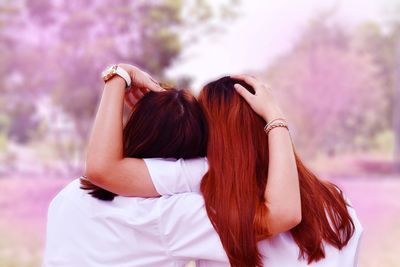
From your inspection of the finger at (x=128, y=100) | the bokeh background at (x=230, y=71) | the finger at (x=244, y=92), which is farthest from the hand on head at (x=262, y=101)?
the bokeh background at (x=230, y=71)

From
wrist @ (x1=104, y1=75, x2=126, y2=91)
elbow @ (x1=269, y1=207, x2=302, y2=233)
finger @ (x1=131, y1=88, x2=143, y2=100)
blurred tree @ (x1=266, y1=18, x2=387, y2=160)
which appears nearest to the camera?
elbow @ (x1=269, y1=207, x2=302, y2=233)

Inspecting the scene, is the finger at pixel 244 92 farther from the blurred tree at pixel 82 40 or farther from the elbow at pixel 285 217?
the blurred tree at pixel 82 40

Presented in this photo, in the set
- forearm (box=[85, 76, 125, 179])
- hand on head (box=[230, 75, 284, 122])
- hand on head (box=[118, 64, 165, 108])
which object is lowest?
forearm (box=[85, 76, 125, 179])

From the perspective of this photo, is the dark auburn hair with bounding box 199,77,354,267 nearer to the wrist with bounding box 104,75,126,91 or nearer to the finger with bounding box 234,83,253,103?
the finger with bounding box 234,83,253,103

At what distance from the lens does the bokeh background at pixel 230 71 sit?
3.77m

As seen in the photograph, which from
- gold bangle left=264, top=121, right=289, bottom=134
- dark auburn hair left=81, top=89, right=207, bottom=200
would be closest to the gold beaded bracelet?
gold bangle left=264, top=121, right=289, bottom=134

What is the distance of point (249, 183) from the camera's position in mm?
1131

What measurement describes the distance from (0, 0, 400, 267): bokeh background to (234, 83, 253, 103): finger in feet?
8.48

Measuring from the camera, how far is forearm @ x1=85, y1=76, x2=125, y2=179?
1.13 metres

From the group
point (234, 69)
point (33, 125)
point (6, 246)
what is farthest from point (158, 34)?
point (6, 246)

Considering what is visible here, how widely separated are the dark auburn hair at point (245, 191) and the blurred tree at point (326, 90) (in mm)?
2558

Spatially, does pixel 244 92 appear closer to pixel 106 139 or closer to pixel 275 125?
pixel 275 125

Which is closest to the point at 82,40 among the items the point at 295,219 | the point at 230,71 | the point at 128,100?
the point at 230,71

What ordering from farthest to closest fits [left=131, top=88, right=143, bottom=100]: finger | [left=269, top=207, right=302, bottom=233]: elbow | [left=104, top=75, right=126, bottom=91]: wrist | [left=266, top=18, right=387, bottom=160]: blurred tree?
[left=266, top=18, right=387, bottom=160]: blurred tree
[left=131, top=88, right=143, bottom=100]: finger
[left=104, top=75, right=126, bottom=91]: wrist
[left=269, top=207, right=302, bottom=233]: elbow
